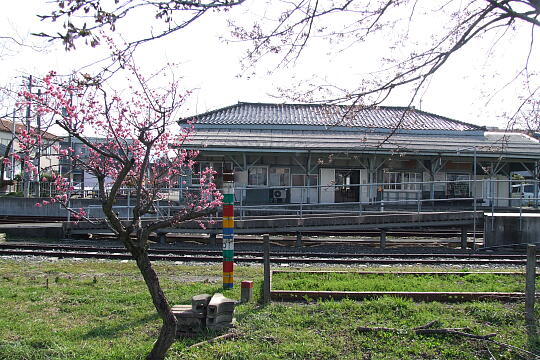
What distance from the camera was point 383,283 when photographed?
336 inches

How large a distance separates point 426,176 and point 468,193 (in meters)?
2.65

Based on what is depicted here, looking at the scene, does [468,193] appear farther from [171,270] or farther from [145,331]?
[145,331]

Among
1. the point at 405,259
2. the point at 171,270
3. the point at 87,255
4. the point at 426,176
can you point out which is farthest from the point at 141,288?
the point at 426,176

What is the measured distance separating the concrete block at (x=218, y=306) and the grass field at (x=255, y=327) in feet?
0.93

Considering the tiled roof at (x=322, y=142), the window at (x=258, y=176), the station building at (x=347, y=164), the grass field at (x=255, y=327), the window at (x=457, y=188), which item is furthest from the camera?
the window at (x=457, y=188)

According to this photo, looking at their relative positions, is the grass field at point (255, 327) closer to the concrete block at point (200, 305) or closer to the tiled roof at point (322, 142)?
the concrete block at point (200, 305)

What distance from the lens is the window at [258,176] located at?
26875 millimetres

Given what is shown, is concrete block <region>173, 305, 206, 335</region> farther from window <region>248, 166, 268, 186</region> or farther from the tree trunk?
window <region>248, 166, 268, 186</region>

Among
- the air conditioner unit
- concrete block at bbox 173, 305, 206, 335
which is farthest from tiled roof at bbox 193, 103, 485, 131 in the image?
concrete block at bbox 173, 305, 206, 335

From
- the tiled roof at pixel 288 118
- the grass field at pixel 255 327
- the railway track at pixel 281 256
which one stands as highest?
the tiled roof at pixel 288 118

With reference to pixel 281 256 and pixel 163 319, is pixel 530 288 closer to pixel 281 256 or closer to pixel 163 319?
pixel 163 319

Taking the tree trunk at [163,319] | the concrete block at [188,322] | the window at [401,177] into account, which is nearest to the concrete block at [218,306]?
the concrete block at [188,322]

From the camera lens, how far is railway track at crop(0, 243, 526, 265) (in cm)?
1266

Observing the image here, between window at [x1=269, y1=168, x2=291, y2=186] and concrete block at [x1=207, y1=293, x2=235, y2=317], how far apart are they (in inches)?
821
